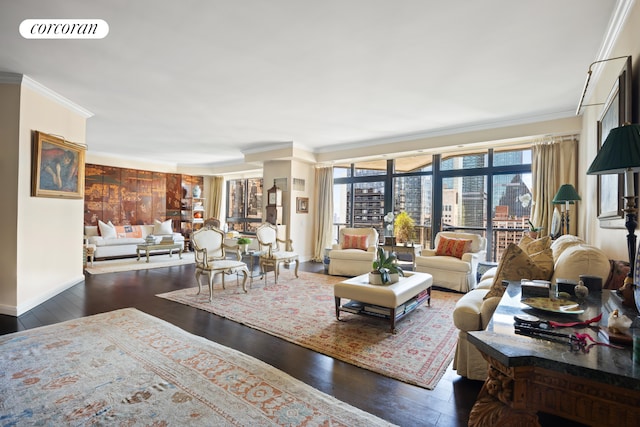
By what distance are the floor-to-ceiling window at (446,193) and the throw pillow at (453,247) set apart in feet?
3.16

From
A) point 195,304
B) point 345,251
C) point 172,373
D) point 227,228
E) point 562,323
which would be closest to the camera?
point 562,323

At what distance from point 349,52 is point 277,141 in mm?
4063

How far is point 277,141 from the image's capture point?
6.92 metres

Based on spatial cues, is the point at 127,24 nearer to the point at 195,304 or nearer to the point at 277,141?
the point at 195,304

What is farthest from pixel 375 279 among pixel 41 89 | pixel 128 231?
pixel 128 231

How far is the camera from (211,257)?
15.5 ft

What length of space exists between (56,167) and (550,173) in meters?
7.27

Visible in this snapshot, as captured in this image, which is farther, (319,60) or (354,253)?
(354,253)

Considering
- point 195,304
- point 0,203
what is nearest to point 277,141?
point 195,304

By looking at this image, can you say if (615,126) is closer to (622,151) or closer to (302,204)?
(622,151)

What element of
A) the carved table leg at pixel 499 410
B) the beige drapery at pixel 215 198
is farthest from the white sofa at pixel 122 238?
the carved table leg at pixel 499 410

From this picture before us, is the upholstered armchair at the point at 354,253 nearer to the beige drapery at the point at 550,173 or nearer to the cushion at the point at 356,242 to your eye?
the cushion at the point at 356,242

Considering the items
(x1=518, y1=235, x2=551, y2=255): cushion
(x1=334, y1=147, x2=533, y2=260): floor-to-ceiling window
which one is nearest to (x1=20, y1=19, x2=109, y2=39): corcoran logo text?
(x1=518, y1=235, x2=551, y2=255): cushion

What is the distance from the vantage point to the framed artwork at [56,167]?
3898 millimetres
